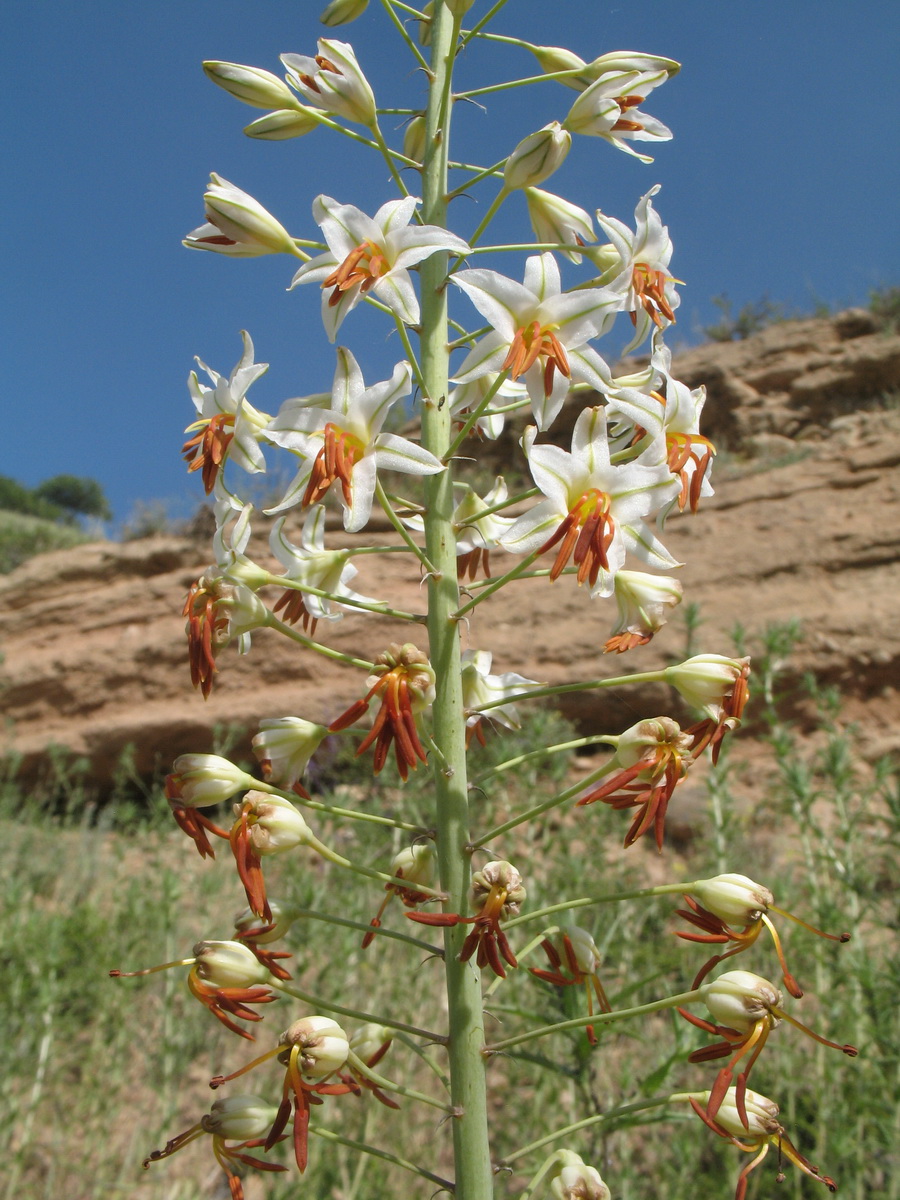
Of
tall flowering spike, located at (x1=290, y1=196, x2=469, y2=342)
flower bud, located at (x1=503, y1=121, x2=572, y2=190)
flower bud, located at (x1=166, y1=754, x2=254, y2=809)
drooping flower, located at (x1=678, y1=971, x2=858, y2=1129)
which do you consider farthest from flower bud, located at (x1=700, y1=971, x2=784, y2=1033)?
flower bud, located at (x1=503, y1=121, x2=572, y2=190)

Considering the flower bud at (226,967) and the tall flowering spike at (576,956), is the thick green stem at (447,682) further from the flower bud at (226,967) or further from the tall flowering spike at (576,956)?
the flower bud at (226,967)

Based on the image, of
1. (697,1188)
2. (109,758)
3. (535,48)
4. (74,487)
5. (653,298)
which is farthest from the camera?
(74,487)

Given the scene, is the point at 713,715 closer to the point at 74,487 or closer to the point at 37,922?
the point at 37,922

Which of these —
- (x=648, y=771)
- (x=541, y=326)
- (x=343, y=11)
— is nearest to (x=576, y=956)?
(x=648, y=771)

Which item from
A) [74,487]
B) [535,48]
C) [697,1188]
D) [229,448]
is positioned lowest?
[697,1188]

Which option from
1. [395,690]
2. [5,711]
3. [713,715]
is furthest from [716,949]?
[5,711]

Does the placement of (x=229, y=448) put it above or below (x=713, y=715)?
above

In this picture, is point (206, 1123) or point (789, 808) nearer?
point (206, 1123)

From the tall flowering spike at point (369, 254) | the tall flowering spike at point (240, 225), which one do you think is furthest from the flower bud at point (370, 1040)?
the tall flowering spike at point (240, 225)

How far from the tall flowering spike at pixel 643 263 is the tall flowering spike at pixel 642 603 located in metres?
0.51

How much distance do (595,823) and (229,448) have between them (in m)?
3.98

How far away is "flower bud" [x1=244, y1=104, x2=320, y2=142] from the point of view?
208 cm

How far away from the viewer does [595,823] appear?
5238 millimetres

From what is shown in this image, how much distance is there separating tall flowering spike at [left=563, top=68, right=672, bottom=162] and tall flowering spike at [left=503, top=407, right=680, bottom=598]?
858 millimetres
